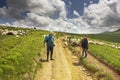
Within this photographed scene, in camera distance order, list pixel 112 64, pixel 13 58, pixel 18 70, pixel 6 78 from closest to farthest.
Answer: pixel 6 78 → pixel 18 70 → pixel 13 58 → pixel 112 64

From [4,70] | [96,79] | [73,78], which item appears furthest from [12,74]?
[96,79]

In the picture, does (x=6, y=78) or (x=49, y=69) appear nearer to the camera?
(x=6, y=78)

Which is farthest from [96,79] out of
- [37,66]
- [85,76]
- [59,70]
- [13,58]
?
[13,58]

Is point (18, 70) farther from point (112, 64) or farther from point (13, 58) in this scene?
point (112, 64)

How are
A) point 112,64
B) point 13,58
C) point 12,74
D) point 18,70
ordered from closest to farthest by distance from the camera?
point 12,74, point 18,70, point 13,58, point 112,64

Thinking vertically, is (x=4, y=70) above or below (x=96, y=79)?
above

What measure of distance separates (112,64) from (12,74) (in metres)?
16.3

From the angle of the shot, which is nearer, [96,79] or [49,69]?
[96,79]

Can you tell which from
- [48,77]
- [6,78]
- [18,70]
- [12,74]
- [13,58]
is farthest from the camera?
[13,58]

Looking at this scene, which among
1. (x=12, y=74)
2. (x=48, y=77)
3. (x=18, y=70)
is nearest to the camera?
(x=12, y=74)

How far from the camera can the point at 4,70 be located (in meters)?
18.3

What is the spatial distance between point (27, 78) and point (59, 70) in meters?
6.12

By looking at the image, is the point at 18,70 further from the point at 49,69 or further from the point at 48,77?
the point at 49,69

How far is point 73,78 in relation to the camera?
2138 centimetres
